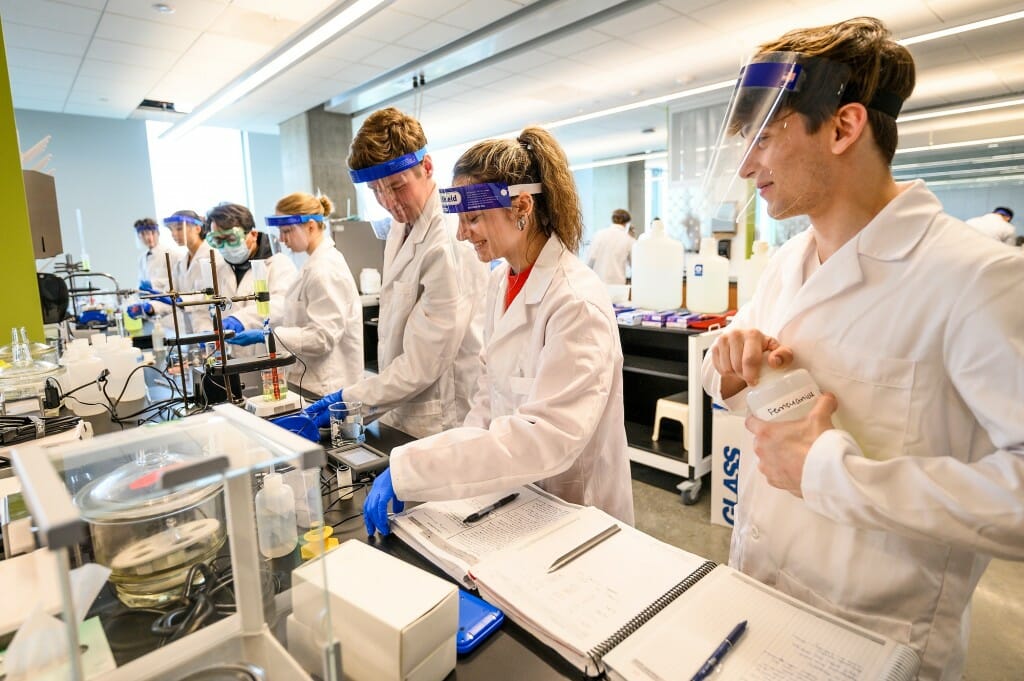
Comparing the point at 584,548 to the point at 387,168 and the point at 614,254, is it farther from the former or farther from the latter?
the point at 614,254

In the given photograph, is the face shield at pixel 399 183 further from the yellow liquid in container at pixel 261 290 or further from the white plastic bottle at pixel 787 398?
Result: the white plastic bottle at pixel 787 398

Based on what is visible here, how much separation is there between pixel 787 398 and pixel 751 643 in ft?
1.18

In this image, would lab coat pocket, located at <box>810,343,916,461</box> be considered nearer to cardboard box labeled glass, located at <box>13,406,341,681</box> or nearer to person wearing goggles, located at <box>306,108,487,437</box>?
cardboard box labeled glass, located at <box>13,406,341,681</box>

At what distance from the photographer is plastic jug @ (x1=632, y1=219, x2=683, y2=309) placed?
3.62 m

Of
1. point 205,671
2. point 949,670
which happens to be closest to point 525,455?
point 205,671

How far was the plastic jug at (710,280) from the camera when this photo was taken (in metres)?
3.35

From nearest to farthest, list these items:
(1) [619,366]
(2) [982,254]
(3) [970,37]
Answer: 1. (2) [982,254]
2. (1) [619,366]
3. (3) [970,37]

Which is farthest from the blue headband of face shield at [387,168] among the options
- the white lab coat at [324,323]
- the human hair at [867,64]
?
the human hair at [867,64]

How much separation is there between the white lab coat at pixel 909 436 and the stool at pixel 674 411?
2.10 m

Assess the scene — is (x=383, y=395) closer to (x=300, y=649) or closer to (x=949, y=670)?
(x=300, y=649)

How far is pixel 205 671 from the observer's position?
685 mm

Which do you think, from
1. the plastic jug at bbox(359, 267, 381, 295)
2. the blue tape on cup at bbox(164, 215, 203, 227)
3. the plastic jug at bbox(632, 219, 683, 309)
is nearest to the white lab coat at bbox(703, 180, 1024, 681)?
the plastic jug at bbox(632, 219, 683, 309)

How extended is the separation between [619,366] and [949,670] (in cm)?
78

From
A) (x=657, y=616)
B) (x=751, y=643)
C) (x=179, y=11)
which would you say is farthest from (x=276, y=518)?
(x=179, y=11)
